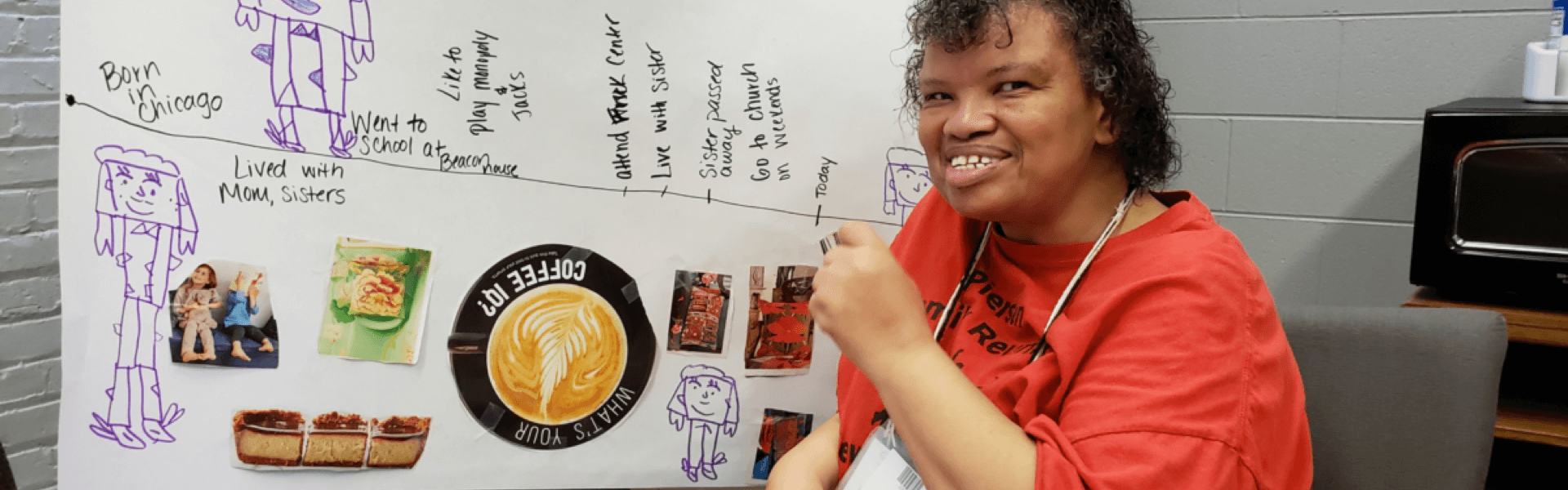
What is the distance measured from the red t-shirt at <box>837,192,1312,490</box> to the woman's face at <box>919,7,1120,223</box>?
84 mm

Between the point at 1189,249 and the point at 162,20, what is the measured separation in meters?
1.00

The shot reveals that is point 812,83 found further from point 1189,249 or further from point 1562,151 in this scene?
point 1562,151

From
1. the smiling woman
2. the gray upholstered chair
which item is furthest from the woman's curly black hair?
the gray upholstered chair

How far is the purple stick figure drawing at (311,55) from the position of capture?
104 cm

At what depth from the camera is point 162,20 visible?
3.27 ft

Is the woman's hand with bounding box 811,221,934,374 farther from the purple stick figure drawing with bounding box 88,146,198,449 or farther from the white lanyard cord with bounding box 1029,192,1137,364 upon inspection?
the purple stick figure drawing with bounding box 88,146,198,449

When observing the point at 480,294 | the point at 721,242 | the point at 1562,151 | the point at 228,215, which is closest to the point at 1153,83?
the point at 721,242

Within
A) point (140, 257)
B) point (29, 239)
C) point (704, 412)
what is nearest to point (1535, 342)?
point (704, 412)

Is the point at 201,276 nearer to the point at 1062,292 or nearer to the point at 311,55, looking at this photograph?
the point at 311,55

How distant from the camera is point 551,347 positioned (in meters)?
1.16

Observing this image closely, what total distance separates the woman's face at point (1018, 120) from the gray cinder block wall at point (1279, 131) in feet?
3.36

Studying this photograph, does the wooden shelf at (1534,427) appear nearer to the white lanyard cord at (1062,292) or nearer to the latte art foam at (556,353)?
the white lanyard cord at (1062,292)

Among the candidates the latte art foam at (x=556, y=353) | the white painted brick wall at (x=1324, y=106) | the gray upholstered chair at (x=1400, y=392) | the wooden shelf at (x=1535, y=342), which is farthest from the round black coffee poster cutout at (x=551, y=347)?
the white painted brick wall at (x=1324, y=106)

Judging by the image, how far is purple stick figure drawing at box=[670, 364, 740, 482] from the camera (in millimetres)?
1233
